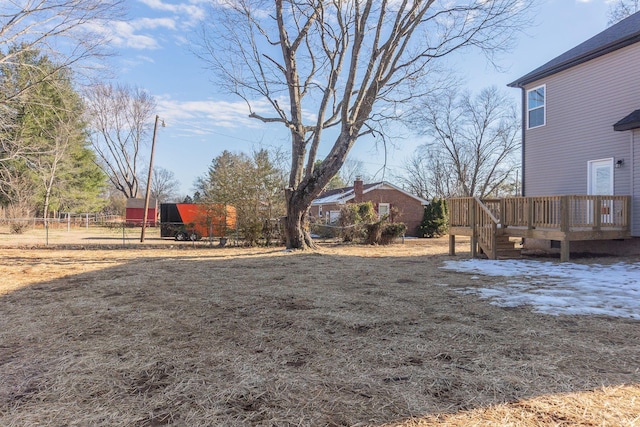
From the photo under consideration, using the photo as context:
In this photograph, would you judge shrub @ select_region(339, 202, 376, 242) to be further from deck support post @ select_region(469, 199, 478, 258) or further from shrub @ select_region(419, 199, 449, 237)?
shrub @ select_region(419, 199, 449, 237)

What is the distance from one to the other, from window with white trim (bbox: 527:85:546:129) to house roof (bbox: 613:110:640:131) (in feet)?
8.19

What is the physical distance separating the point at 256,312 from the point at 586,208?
9.24 metres

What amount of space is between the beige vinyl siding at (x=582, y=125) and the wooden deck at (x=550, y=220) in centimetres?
72

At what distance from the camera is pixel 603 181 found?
9945 millimetres

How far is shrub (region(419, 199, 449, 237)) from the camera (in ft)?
78.1

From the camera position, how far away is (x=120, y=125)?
36375 mm

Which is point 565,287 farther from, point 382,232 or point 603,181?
point 382,232

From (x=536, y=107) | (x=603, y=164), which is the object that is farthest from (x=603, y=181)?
(x=536, y=107)

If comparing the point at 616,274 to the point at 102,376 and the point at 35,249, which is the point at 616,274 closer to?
the point at 102,376

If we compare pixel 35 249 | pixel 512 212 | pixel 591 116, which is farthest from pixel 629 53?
pixel 35 249

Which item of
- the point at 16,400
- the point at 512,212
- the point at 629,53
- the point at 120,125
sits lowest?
the point at 16,400

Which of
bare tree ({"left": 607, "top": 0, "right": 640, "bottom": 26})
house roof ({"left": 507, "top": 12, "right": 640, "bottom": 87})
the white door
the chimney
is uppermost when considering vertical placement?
bare tree ({"left": 607, "top": 0, "right": 640, "bottom": 26})

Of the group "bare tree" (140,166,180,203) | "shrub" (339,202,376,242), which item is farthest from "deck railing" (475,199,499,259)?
"bare tree" (140,166,180,203)

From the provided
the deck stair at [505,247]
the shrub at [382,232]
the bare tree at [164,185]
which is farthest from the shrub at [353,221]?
the bare tree at [164,185]
